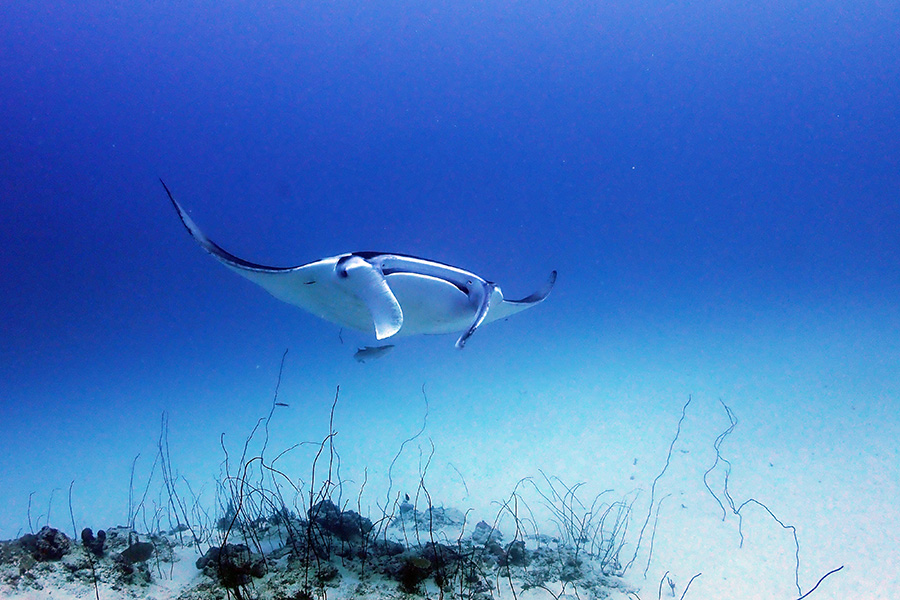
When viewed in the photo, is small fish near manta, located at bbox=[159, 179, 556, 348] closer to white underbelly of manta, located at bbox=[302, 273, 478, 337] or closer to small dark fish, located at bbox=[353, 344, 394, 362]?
white underbelly of manta, located at bbox=[302, 273, 478, 337]

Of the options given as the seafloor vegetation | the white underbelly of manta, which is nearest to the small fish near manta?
the white underbelly of manta

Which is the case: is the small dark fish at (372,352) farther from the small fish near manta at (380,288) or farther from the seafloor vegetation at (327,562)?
the seafloor vegetation at (327,562)

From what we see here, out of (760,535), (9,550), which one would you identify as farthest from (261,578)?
(760,535)

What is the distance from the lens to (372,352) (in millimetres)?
4312

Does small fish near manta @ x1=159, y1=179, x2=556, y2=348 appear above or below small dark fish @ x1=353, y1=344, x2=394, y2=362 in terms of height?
above

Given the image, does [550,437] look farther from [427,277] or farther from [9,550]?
[9,550]

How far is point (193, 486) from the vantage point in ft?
22.6

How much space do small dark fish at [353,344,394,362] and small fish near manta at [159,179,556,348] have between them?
28 cm

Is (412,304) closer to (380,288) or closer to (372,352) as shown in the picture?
(380,288)

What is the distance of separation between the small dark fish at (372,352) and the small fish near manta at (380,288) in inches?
11.0

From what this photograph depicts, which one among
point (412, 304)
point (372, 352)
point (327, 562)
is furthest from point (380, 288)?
point (327, 562)

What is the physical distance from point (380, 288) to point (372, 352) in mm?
1637

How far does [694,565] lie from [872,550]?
1.53 meters

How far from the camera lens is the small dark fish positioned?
425cm
